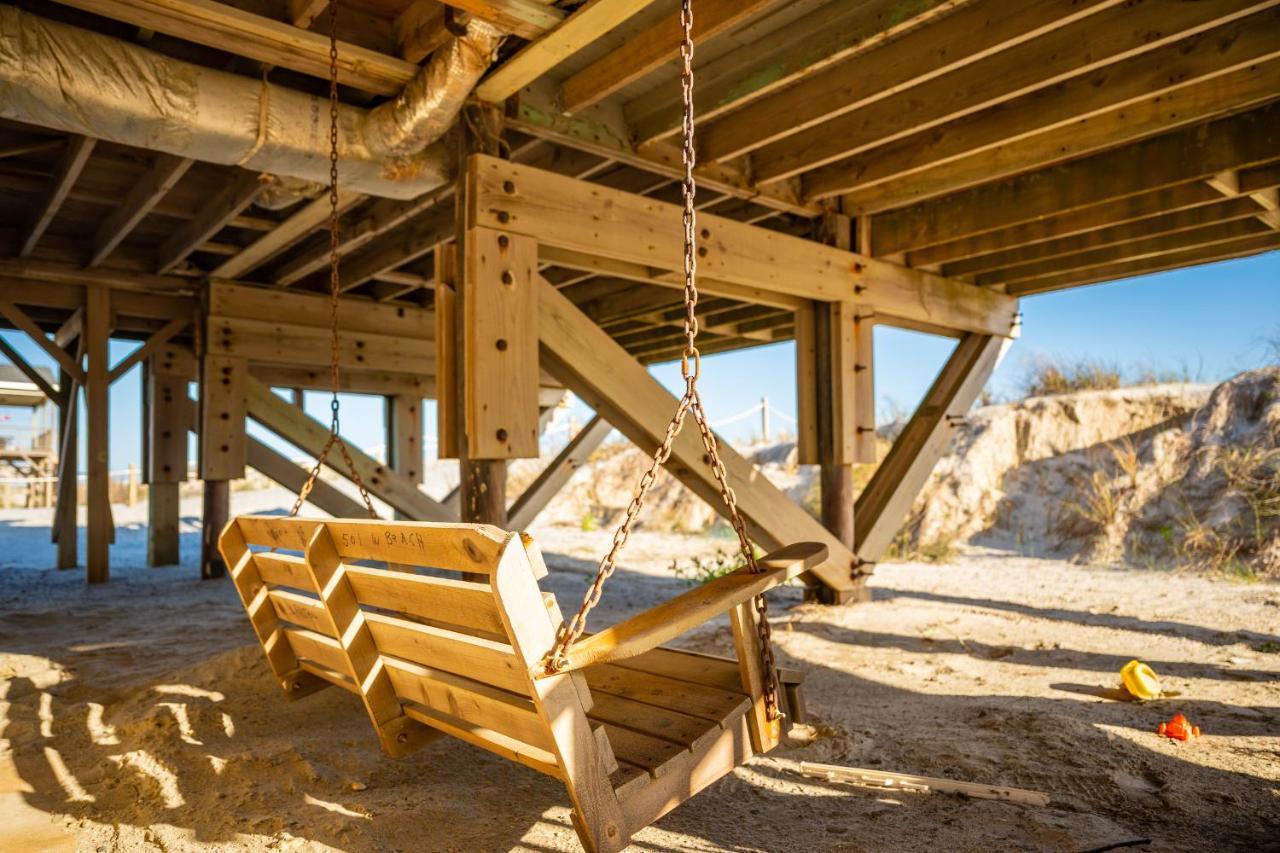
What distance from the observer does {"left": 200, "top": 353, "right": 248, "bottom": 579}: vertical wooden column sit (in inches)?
283

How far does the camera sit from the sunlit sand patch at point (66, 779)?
251 centimetres

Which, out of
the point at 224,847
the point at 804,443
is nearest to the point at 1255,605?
the point at 804,443

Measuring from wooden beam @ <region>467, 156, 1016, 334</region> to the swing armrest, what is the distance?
7.81 ft

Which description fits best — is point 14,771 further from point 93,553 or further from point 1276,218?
point 1276,218

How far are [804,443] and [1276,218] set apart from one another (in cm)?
359

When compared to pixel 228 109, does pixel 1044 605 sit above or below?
below

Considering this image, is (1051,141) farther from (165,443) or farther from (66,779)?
(165,443)

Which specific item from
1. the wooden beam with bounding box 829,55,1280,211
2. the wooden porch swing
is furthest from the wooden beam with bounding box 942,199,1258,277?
the wooden porch swing

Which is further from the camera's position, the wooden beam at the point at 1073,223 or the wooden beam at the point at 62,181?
the wooden beam at the point at 1073,223

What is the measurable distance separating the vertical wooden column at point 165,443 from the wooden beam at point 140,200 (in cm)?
189

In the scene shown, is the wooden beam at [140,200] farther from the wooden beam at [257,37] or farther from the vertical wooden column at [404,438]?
the vertical wooden column at [404,438]

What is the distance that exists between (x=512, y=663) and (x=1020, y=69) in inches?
141

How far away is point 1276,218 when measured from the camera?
5.54 meters

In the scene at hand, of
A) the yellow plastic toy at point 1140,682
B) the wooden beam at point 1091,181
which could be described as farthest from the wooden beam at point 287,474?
the yellow plastic toy at point 1140,682
